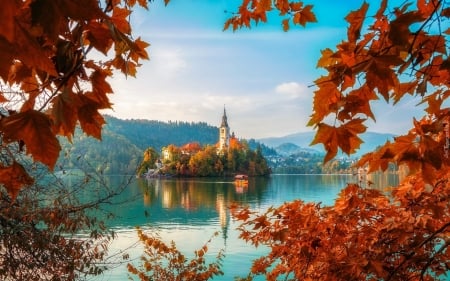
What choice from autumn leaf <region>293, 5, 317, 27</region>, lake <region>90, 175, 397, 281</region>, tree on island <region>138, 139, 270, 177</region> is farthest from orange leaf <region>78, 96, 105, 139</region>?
tree on island <region>138, 139, 270, 177</region>

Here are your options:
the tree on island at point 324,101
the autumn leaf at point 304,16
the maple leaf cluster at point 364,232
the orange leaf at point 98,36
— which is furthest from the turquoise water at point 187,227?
the orange leaf at point 98,36

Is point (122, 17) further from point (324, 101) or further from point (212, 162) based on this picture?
point (212, 162)

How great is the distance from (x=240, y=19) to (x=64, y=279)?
414 cm

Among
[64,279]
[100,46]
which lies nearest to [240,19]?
[100,46]

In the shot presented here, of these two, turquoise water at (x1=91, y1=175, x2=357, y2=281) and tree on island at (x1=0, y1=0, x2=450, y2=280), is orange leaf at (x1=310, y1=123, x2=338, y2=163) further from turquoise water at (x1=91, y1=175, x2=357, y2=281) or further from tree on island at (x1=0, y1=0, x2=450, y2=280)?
turquoise water at (x1=91, y1=175, x2=357, y2=281)

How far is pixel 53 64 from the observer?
2.34ft

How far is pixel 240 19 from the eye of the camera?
2.55m

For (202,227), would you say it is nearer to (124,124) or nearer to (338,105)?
(338,105)

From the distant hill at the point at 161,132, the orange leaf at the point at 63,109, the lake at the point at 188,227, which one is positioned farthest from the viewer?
the distant hill at the point at 161,132

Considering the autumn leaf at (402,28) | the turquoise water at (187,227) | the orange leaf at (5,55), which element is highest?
the autumn leaf at (402,28)

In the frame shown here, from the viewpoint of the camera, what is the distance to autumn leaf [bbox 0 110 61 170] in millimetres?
698

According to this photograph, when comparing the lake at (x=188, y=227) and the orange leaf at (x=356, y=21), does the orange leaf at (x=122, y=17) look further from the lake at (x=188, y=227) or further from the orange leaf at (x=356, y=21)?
the lake at (x=188, y=227)

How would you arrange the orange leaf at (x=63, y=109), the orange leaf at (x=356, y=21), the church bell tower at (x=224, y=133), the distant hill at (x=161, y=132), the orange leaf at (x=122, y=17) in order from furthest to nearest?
the distant hill at (x=161, y=132) → the church bell tower at (x=224, y=133) → the orange leaf at (x=122, y=17) → the orange leaf at (x=356, y=21) → the orange leaf at (x=63, y=109)

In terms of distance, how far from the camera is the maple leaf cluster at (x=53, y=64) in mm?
574
